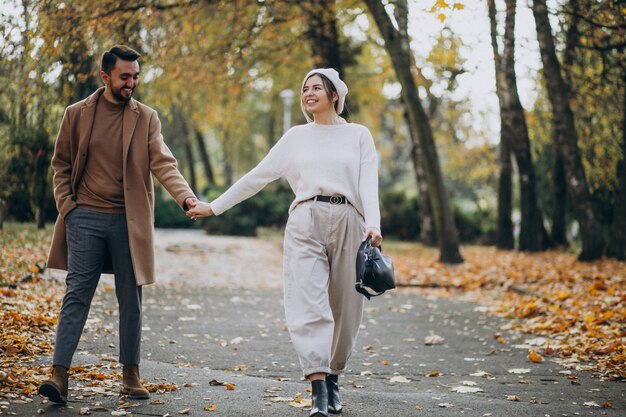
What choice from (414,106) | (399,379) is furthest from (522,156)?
(399,379)

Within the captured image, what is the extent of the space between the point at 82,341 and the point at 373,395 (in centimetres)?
304

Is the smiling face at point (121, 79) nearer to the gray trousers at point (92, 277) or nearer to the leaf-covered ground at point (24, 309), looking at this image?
the gray trousers at point (92, 277)

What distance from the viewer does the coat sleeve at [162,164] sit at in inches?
219

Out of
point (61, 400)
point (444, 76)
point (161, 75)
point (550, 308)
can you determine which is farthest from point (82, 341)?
point (444, 76)

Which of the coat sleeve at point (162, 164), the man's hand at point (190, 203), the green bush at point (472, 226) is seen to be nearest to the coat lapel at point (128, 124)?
the coat sleeve at point (162, 164)

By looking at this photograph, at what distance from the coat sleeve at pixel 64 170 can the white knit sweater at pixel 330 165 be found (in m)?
1.17

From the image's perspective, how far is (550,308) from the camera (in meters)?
10.1

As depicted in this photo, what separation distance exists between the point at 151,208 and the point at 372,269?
5.34ft

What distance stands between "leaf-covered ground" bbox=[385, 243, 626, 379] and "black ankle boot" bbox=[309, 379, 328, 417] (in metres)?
2.80

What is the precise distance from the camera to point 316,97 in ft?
17.5

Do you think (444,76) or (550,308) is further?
(444,76)

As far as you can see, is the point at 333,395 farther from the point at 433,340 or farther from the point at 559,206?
the point at 559,206

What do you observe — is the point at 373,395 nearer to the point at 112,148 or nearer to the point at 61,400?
the point at 61,400

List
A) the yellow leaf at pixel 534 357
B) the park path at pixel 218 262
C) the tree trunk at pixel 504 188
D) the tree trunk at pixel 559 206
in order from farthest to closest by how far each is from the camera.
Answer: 1. the tree trunk at pixel 504 188
2. the tree trunk at pixel 559 206
3. the park path at pixel 218 262
4. the yellow leaf at pixel 534 357
